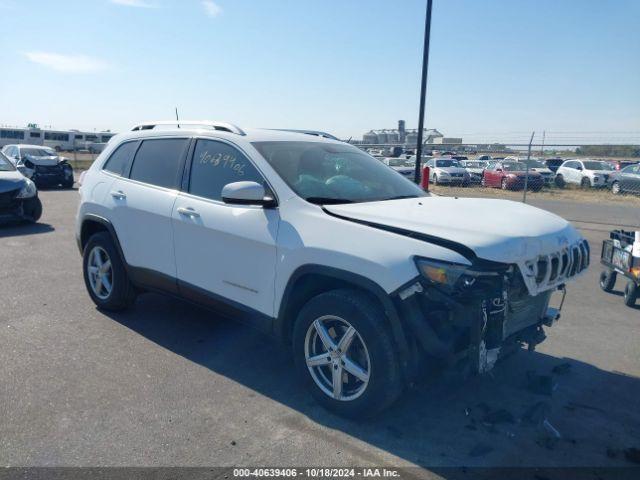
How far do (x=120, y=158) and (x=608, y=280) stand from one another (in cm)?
574

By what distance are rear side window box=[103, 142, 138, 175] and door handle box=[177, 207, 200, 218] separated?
1238 millimetres

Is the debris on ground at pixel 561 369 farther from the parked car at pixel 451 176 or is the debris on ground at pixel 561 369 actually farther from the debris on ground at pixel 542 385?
the parked car at pixel 451 176

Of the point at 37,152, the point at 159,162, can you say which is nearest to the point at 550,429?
the point at 159,162

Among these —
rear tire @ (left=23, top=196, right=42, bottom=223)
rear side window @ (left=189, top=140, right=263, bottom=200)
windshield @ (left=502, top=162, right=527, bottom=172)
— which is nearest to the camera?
rear side window @ (left=189, top=140, right=263, bottom=200)

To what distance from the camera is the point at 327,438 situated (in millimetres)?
3342

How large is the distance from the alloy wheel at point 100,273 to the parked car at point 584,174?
25.0 m

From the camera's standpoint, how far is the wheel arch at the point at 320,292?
10.5 feet

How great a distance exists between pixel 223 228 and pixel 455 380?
195 centimetres

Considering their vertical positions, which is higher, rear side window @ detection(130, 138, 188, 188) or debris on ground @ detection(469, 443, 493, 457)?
rear side window @ detection(130, 138, 188, 188)

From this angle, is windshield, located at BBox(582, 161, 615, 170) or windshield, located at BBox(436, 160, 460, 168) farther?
windshield, located at BBox(436, 160, 460, 168)

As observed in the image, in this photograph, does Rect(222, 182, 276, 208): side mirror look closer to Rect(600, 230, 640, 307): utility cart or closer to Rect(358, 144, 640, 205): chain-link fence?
Rect(600, 230, 640, 307): utility cart

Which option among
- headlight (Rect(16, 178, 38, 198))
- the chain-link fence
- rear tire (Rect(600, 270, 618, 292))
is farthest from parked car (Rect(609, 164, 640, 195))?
headlight (Rect(16, 178, 38, 198))

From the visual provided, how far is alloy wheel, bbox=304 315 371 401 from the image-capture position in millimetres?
3453

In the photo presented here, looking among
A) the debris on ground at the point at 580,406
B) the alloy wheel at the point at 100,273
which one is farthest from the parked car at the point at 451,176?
the debris on ground at the point at 580,406
